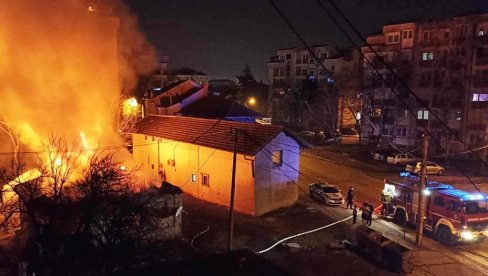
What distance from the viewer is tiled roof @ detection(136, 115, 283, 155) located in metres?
23.5

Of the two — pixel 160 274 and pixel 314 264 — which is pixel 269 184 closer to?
pixel 314 264

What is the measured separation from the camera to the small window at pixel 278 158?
24270 mm

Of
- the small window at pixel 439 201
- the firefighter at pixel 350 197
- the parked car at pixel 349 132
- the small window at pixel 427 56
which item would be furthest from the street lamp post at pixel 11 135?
the parked car at pixel 349 132

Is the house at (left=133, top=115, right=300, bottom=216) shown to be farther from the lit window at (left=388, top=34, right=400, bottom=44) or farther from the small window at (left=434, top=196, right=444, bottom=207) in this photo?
the lit window at (left=388, top=34, right=400, bottom=44)

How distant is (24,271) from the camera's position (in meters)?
12.0

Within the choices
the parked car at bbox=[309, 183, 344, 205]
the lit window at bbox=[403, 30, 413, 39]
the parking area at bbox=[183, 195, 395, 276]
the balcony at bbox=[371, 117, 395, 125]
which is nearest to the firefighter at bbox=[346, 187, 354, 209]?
the parked car at bbox=[309, 183, 344, 205]

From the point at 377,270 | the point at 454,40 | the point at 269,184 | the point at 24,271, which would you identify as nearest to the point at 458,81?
Result: the point at 454,40

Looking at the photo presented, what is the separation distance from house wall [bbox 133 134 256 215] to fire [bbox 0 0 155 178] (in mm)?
4089

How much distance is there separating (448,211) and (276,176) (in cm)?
949

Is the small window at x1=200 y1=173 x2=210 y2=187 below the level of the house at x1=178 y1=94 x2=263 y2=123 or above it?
below

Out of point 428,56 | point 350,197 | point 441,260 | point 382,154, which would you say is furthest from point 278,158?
point 428,56

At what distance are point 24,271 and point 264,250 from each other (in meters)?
10.1

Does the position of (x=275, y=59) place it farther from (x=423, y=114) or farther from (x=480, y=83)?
(x=480, y=83)

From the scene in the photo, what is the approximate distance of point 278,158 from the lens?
24547 millimetres
